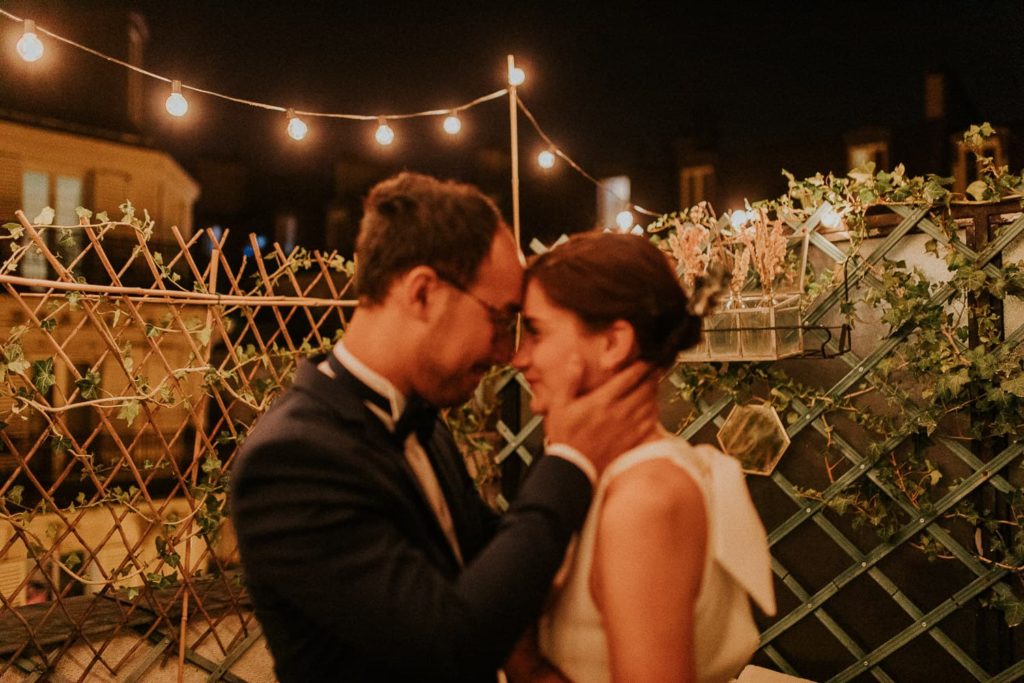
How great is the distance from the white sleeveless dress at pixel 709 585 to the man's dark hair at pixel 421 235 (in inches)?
14.8

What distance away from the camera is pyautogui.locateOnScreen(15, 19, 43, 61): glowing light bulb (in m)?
2.53

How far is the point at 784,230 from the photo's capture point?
3.17m

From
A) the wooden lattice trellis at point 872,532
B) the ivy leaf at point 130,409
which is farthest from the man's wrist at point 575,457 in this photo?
the ivy leaf at point 130,409

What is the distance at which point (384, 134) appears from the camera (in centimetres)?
356

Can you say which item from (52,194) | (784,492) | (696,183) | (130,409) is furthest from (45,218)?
(696,183)

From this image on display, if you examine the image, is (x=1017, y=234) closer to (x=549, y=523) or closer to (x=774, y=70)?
(x=549, y=523)

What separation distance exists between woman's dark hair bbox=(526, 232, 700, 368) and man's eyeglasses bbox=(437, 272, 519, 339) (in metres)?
0.08

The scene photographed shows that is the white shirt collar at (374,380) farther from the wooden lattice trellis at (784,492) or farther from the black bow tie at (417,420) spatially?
the wooden lattice trellis at (784,492)

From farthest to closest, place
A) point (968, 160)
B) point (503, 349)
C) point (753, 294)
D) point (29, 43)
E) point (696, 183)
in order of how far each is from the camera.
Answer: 1. point (696, 183)
2. point (968, 160)
3. point (753, 294)
4. point (29, 43)
5. point (503, 349)

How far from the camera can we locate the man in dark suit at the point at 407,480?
0.89 metres

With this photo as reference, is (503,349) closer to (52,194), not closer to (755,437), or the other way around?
(755,437)

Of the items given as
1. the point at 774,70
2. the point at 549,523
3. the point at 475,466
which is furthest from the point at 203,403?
the point at 774,70

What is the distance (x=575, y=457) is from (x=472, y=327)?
27cm

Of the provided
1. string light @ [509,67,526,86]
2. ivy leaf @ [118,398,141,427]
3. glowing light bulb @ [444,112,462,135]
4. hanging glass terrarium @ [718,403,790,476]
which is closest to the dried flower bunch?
hanging glass terrarium @ [718,403,790,476]
